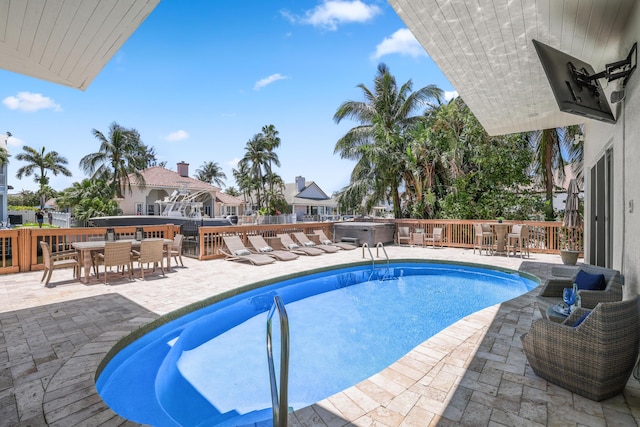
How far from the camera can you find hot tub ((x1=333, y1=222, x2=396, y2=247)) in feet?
40.3

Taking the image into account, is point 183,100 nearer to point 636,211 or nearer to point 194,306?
point 194,306

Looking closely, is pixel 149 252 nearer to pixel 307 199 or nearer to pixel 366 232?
pixel 366 232

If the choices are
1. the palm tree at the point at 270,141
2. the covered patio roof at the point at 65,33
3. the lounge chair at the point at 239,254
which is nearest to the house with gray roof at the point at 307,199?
the palm tree at the point at 270,141

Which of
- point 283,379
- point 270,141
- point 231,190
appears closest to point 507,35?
point 283,379

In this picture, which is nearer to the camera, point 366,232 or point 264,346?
point 264,346

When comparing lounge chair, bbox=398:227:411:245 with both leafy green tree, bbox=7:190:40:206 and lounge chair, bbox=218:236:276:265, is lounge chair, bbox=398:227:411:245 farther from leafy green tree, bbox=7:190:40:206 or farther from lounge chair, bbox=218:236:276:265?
leafy green tree, bbox=7:190:40:206

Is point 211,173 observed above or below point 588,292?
above

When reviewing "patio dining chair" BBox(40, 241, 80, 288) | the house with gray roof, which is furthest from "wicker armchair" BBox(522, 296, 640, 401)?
the house with gray roof

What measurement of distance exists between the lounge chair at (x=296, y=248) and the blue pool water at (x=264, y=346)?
7.70ft

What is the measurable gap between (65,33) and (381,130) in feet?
42.7

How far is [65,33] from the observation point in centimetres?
389

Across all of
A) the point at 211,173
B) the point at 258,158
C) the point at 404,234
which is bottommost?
the point at 404,234

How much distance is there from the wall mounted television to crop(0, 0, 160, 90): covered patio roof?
4186 mm

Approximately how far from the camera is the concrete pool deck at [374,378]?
2197 mm
